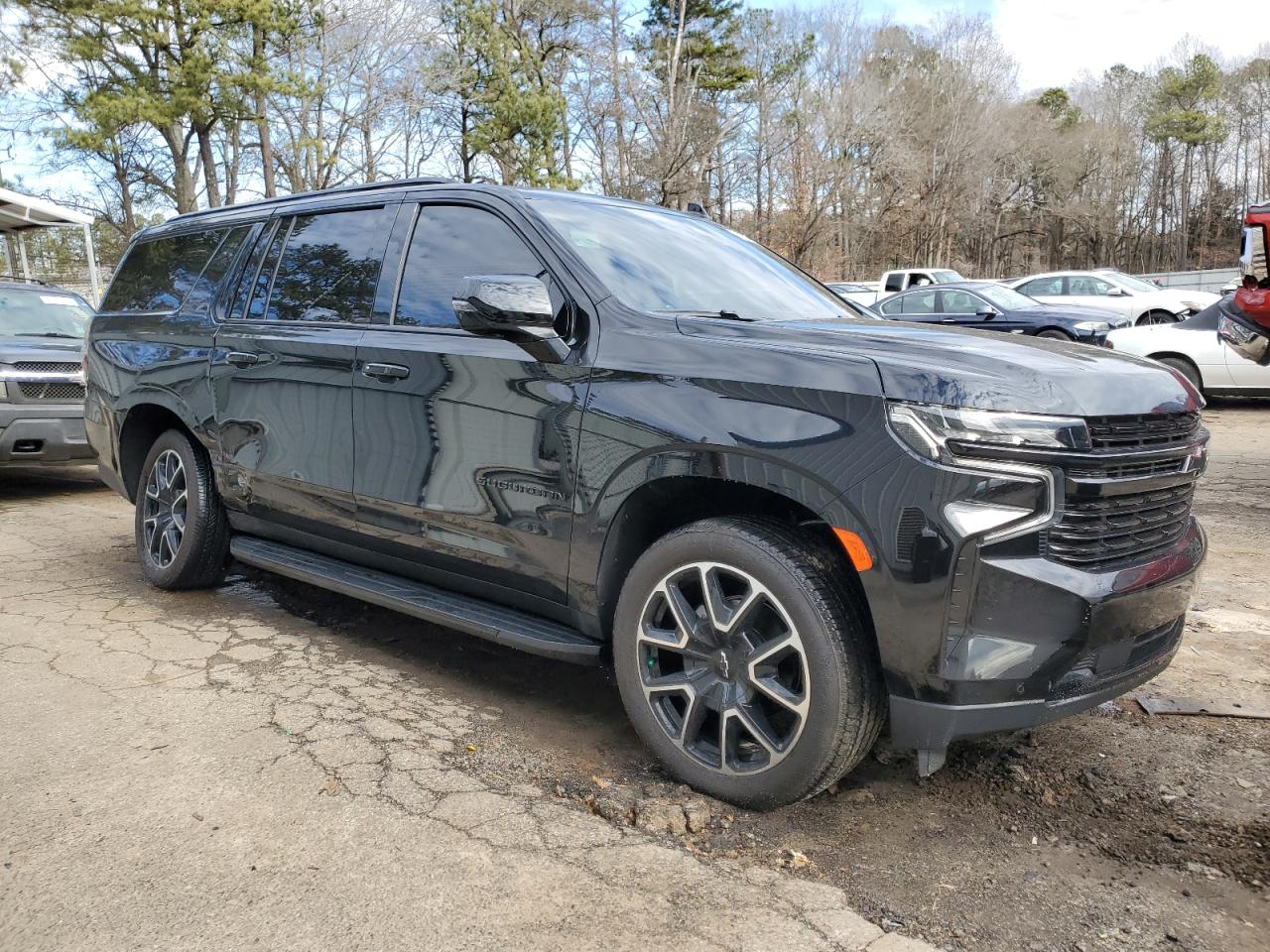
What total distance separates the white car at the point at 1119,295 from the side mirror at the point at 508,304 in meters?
15.0

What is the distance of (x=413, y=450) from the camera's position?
139 inches

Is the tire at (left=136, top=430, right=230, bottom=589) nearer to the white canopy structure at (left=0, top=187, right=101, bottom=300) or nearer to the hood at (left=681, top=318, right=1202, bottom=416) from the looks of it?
the hood at (left=681, top=318, right=1202, bottom=416)

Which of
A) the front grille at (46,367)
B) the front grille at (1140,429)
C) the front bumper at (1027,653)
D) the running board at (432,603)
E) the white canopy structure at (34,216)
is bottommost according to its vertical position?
the running board at (432,603)

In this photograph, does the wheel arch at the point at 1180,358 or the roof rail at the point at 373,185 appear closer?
the roof rail at the point at 373,185

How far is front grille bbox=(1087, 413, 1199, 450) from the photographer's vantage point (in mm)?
2396

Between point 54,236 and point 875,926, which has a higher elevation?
point 54,236

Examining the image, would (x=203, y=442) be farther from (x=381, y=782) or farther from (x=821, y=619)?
(x=821, y=619)

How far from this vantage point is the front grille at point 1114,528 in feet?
7.68

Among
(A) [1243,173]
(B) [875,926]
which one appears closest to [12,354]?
(B) [875,926]

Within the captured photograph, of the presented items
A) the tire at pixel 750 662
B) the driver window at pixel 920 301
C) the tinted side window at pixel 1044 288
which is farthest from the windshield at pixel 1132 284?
the tire at pixel 750 662

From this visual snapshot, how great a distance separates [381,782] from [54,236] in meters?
41.5

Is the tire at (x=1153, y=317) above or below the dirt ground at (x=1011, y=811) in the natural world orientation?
above

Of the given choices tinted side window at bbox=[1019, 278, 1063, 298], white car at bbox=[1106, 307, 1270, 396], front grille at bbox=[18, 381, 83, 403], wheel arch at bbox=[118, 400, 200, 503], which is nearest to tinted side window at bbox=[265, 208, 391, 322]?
wheel arch at bbox=[118, 400, 200, 503]

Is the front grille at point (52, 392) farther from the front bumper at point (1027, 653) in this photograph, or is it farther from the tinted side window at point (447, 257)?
the front bumper at point (1027, 653)
